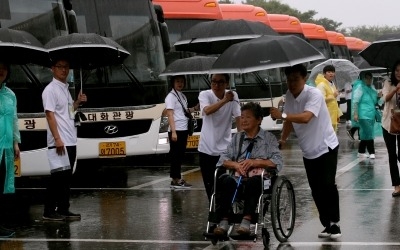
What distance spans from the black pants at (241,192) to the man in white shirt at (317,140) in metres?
0.78

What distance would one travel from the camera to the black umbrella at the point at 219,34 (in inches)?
420

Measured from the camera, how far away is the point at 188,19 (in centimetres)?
1773

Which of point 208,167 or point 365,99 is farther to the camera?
point 365,99

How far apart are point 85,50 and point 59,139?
1.90m

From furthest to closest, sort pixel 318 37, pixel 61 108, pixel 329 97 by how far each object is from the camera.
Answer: pixel 318 37
pixel 329 97
pixel 61 108

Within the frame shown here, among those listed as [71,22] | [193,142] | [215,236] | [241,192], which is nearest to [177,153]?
[71,22]

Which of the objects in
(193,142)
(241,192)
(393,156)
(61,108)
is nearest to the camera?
(241,192)

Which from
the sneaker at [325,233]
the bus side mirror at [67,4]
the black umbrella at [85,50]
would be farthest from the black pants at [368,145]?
the sneaker at [325,233]

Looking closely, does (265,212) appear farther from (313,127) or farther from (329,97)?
(329,97)

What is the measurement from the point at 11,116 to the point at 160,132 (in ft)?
17.6

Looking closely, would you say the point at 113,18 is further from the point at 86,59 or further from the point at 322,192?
the point at 322,192

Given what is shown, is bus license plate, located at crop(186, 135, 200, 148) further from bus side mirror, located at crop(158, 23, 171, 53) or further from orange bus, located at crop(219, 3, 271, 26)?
orange bus, located at crop(219, 3, 271, 26)

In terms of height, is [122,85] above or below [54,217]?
above

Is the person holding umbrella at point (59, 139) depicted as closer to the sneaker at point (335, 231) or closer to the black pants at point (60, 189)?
the black pants at point (60, 189)
